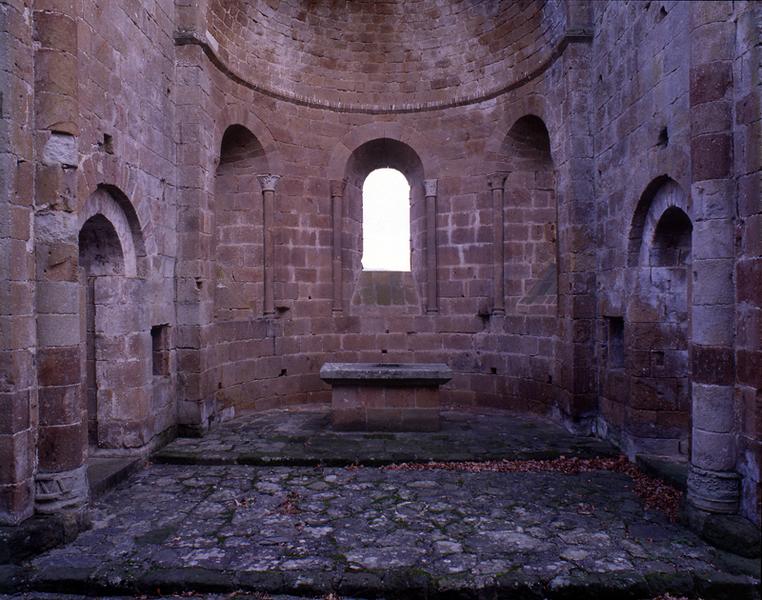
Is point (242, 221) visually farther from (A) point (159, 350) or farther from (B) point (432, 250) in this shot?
(B) point (432, 250)

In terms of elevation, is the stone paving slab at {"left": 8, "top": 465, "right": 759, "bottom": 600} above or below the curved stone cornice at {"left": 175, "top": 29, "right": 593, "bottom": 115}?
below

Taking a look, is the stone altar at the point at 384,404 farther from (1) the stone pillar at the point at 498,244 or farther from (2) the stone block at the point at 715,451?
(2) the stone block at the point at 715,451

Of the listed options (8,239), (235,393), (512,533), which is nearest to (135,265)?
(8,239)

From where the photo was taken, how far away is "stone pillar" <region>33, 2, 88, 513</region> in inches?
195

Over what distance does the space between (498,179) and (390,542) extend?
6963 millimetres

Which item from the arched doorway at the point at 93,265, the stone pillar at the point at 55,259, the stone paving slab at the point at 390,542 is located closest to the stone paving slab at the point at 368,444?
the stone paving slab at the point at 390,542

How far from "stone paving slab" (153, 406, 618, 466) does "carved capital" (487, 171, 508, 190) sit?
398 cm

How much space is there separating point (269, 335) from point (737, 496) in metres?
7.25

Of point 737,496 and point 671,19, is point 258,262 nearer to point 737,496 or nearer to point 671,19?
point 671,19

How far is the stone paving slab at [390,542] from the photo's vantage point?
4.19 metres

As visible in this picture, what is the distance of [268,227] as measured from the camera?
395 inches

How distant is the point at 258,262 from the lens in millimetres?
10094

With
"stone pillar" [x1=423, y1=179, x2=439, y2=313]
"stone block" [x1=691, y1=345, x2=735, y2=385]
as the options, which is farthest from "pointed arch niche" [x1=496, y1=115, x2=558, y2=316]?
"stone block" [x1=691, y1=345, x2=735, y2=385]

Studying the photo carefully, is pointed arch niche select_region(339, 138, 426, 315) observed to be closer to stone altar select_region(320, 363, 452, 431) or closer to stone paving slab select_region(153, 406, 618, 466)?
stone paving slab select_region(153, 406, 618, 466)
